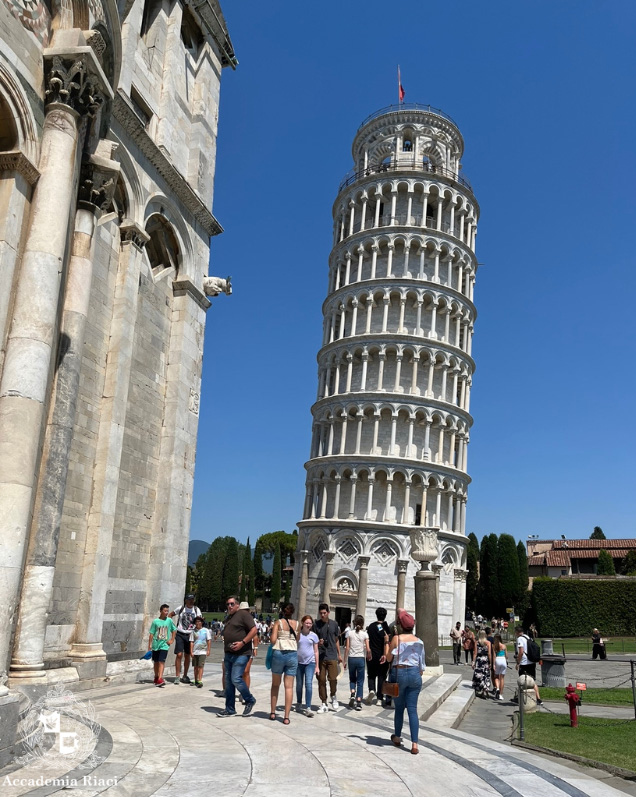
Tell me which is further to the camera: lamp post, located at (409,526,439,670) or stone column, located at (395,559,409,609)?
stone column, located at (395,559,409,609)

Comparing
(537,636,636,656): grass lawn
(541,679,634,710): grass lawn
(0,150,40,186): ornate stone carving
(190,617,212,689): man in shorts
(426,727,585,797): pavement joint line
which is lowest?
(537,636,636,656): grass lawn

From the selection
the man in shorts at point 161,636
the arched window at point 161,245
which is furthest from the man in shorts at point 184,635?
the arched window at point 161,245

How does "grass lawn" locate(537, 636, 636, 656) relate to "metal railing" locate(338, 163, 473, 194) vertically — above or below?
below

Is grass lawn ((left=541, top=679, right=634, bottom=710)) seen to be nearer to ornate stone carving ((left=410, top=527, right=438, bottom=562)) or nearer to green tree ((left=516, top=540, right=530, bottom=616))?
ornate stone carving ((left=410, top=527, right=438, bottom=562))

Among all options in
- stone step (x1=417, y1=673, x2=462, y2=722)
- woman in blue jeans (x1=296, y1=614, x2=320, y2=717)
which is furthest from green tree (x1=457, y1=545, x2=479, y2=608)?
woman in blue jeans (x1=296, y1=614, x2=320, y2=717)

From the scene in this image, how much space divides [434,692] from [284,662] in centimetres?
683

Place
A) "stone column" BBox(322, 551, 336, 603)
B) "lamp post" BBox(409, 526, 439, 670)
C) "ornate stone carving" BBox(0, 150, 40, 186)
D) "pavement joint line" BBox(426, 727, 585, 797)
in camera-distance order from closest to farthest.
→ 1. "pavement joint line" BBox(426, 727, 585, 797)
2. "ornate stone carving" BBox(0, 150, 40, 186)
3. "lamp post" BBox(409, 526, 439, 670)
4. "stone column" BBox(322, 551, 336, 603)

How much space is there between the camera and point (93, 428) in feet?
43.1

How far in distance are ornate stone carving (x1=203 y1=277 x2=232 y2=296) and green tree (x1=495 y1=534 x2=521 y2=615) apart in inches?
2312

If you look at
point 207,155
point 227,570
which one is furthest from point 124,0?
point 227,570

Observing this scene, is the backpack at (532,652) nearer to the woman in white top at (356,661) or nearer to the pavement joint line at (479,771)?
the woman in white top at (356,661)

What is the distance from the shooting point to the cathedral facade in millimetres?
8406

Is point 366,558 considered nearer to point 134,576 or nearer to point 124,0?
point 134,576

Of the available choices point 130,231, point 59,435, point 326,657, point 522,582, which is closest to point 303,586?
point 522,582
